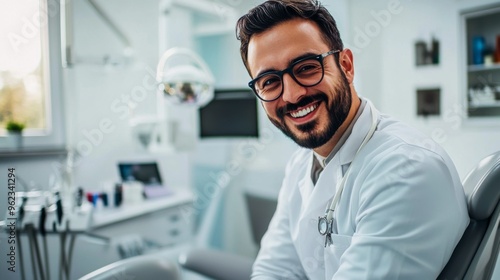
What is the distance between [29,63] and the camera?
2.86 ft

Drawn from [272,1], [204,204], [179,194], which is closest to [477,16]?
[272,1]

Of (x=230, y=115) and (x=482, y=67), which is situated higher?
(x=482, y=67)

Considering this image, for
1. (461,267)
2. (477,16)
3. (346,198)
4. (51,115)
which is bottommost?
(461,267)

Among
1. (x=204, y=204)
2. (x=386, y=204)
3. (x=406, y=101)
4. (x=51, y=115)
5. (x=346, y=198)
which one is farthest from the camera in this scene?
(x=204, y=204)

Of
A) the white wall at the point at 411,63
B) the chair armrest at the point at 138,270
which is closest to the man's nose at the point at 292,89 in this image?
the chair armrest at the point at 138,270

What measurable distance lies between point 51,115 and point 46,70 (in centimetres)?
28

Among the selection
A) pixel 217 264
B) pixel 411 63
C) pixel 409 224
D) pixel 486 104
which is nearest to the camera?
pixel 409 224

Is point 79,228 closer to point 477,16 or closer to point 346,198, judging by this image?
point 346,198

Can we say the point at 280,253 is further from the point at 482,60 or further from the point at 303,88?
the point at 482,60

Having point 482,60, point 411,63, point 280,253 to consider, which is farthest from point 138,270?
point 411,63

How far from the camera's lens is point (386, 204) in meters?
0.65

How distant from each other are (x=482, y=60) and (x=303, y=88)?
109 centimetres

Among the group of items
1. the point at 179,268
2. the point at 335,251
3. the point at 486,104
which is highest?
the point at 486,104

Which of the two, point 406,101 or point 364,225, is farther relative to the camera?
point 406,101
